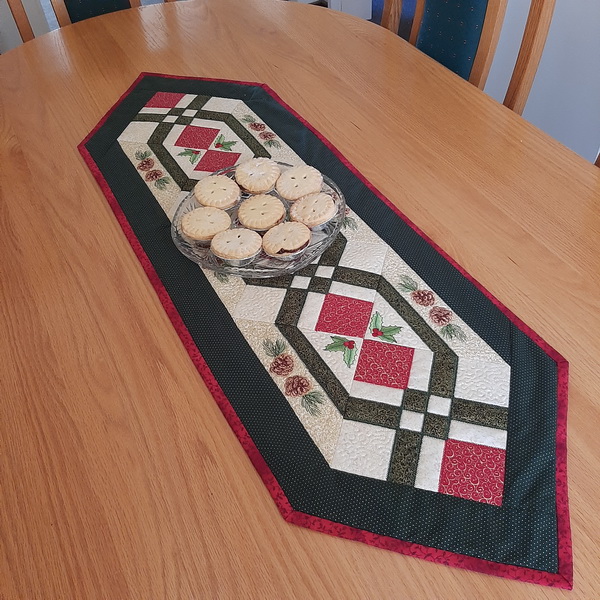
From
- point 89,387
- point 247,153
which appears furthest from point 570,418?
point 247,153

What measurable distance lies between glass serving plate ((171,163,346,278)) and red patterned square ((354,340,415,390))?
0.64ft

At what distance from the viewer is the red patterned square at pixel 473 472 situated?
80cm

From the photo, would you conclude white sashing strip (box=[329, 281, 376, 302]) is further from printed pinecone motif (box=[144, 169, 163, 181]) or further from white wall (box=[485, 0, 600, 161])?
white wall (box=[485, 0, 600, 161])

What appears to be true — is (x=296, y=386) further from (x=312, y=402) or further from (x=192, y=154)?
(x=192, y=154)

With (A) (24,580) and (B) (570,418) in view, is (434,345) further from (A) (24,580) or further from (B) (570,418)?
(A) (24,580)

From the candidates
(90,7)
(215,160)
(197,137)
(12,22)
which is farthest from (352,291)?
(12,22)

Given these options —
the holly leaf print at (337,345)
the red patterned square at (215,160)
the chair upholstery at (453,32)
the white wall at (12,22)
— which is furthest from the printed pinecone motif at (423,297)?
the white wall at (12,22)

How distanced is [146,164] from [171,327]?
0.47 metres

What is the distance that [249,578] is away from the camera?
753 millimetres

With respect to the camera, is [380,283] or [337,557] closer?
[337,557]

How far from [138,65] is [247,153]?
538mm

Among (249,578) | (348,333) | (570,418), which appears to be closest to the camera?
(249,578)

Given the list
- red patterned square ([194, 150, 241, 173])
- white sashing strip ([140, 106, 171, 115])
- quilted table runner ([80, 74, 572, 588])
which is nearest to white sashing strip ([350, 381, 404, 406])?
quilted table runner ([80, 74, 572, 588])

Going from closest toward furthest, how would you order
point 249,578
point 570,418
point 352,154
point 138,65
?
point 249,578 → point 570,418 → point 352,154 → point 138,65
